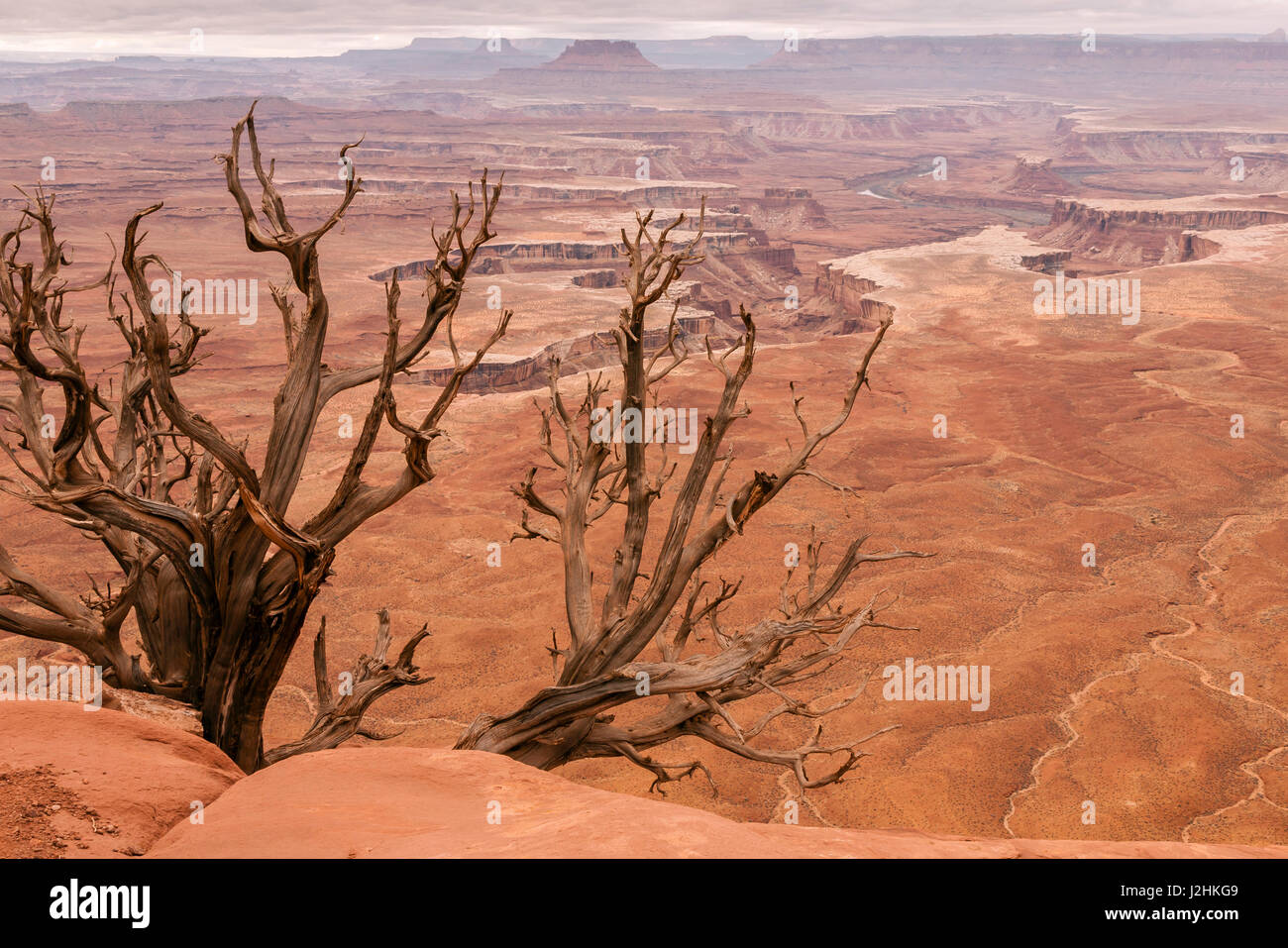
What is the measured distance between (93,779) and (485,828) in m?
2.51

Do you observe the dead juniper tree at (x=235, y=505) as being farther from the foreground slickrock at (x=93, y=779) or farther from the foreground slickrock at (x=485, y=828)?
the foreground slickrock at (x=485, y=828)

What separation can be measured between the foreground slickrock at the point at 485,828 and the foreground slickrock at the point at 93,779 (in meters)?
0.27

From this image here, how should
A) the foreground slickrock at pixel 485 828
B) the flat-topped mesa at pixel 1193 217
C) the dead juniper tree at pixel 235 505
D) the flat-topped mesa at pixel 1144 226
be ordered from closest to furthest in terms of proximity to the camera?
the foreground slickrock at pixel 485 828 → the dead juniper tree at pixel 235 505 → the flat-topped mesa at pixel 1144 226 → the flat-topped mesa at pixel 1193 217

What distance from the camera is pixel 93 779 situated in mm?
5949

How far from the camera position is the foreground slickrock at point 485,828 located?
489 cm

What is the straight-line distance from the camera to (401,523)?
2667cm

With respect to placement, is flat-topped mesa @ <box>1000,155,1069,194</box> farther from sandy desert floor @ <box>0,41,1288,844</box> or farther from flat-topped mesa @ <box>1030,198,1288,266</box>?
sandy desert floor @ <box>0,41,1288,844</box>

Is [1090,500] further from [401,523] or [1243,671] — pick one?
[401,523]

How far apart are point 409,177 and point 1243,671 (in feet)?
414

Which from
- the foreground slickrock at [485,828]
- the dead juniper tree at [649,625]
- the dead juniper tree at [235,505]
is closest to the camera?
the foreground slickrock at [485,828]

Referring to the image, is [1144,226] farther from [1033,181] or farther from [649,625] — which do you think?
[649,625]

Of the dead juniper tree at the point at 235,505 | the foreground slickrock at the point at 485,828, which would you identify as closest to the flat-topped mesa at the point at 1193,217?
the foreground slickrock at the point at 485,828

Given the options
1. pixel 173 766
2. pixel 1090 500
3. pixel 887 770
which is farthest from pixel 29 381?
pixel 1090 500

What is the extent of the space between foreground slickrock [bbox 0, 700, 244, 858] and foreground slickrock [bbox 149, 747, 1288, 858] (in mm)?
271
